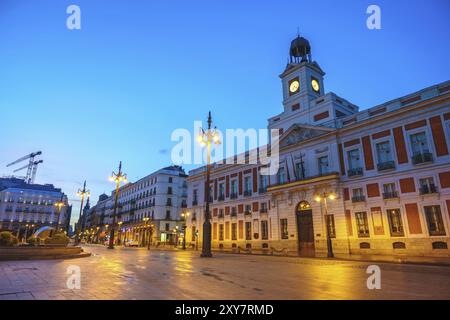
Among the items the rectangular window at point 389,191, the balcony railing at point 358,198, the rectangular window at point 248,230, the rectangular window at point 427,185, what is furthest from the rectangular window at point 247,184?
the rectangular window at point 427,185

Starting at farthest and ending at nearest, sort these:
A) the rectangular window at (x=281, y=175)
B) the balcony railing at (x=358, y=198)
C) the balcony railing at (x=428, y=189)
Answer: the rectangular window at (x=281, y=175) → the balcony railing at (x=358, y=198) → the balcony railing at (x=428, y=189)

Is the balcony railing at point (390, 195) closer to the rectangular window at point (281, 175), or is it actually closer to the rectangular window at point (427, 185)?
the rectangular window at point (427, 185)

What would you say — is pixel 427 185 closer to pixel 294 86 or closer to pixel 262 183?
pixel 262 183

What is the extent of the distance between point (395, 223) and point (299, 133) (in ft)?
44.3

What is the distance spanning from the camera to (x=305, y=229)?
29.7m

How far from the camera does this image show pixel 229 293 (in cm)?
650

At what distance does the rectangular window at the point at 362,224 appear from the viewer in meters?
24.9

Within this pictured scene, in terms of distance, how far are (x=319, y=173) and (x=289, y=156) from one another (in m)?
4.48

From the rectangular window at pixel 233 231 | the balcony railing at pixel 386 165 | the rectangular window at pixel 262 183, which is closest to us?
the balcony railing at pixel 386 165

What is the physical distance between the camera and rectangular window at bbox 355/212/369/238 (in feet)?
81.8

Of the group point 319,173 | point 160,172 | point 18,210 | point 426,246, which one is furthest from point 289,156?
point 18,210

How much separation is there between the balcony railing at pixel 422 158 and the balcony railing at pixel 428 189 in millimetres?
1982

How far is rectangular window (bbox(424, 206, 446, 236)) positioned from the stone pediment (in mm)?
11386
